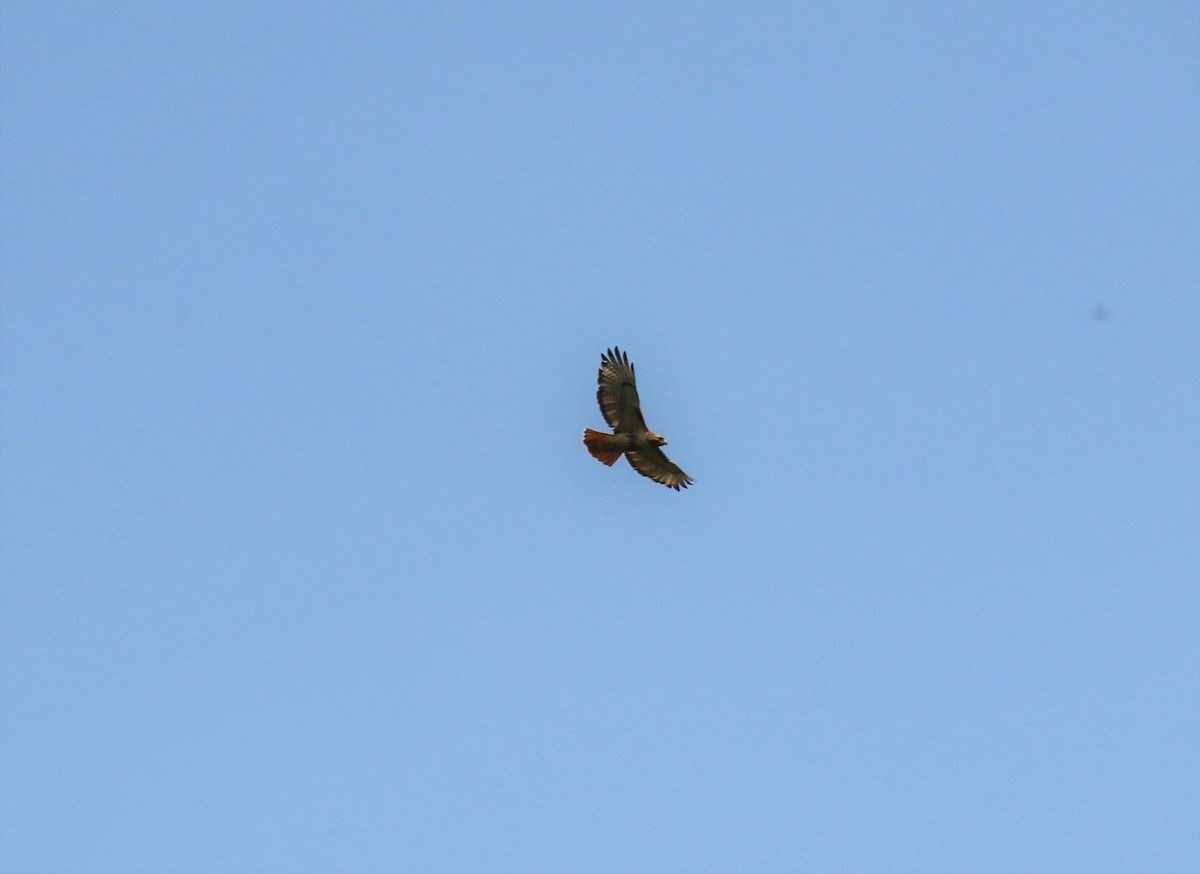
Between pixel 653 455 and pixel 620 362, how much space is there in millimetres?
2540

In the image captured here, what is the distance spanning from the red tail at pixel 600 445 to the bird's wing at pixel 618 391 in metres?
0.47

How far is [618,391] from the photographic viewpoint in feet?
188

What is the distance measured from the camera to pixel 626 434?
5797 cm

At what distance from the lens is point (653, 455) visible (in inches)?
2304

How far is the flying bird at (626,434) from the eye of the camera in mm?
57312

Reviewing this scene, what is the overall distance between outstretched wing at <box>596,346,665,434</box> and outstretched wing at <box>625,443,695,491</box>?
1018mm

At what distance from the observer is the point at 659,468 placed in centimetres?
5884

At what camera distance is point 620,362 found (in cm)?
5734

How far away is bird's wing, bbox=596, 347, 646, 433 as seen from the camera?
5728cm

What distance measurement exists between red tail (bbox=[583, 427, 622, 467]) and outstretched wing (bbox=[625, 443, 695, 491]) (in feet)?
1.67

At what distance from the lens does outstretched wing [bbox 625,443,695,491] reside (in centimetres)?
5850

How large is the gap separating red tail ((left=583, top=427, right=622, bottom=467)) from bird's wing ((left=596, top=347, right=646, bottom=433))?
18.5 inches

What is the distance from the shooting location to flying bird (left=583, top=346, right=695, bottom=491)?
57312 mm

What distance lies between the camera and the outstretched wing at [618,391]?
5728 cm
